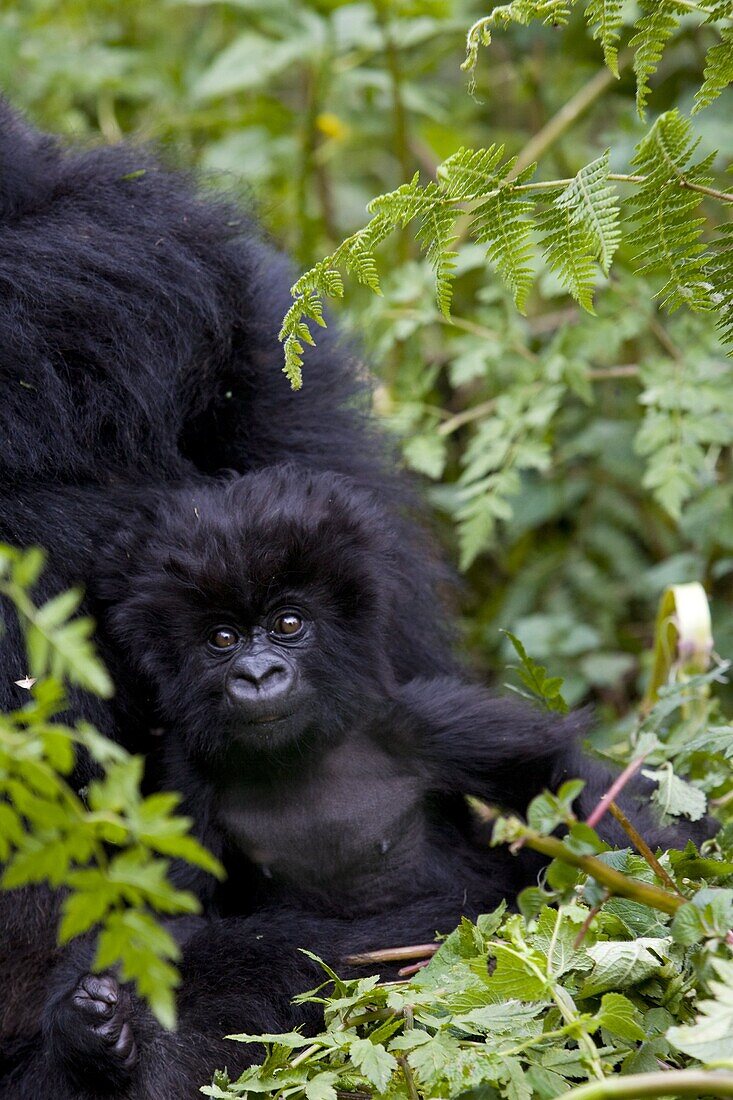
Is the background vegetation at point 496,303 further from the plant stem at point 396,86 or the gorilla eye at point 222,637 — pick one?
the gorilla eye at point 222,637

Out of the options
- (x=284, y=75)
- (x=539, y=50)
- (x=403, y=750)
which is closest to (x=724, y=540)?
(x=403, y=750)

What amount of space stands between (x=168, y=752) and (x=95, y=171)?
1182mm

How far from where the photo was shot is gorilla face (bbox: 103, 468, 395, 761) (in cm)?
226

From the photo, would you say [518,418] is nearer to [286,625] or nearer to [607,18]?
[286,625]

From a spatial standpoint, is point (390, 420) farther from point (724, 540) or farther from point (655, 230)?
point (655, 230)

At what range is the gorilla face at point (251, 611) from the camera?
2.26 metres

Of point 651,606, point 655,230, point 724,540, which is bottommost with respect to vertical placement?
point 651,606

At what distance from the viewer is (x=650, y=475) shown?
11.1 feet

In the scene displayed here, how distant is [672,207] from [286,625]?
3.21 feet

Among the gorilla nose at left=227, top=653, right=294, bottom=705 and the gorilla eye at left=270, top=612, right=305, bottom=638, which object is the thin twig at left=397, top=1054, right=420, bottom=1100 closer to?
the gorilla nose at left=227, top=653, right=294, bottom=705

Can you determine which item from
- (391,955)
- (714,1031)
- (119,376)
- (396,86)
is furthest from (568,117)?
(714,1031)

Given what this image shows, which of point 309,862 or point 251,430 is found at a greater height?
point 251,430

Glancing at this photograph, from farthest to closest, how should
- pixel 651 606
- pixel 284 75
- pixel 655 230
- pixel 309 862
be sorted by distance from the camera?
1. pixel 284 75
2. pixel 651 606
3. pixel 309 862
4. pixel 655 230

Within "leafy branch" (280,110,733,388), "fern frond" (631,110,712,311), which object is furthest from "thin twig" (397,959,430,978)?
"fern frond" (631,110,712,311)
